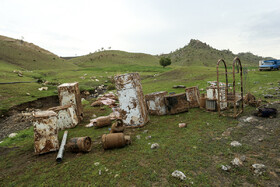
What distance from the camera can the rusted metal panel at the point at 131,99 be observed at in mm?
5660

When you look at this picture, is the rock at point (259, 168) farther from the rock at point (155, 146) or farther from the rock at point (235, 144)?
the rock at point (155, 146)

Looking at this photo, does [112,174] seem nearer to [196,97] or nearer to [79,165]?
[79,165]

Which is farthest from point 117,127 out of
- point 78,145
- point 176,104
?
point 176,104

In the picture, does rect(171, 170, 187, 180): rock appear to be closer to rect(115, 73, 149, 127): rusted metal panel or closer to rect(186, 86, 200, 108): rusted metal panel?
rect(115, 73, 149, 127): rusted metal panel

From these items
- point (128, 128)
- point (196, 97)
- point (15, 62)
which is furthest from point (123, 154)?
point (15, 62)

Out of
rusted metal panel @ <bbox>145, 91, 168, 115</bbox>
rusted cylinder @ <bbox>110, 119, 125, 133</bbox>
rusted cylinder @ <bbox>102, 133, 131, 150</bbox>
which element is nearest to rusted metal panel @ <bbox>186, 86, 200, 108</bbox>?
rusted metal panel @ <bbox>145, 91, 168, 115</bbox>

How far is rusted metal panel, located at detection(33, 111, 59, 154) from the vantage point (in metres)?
4.23

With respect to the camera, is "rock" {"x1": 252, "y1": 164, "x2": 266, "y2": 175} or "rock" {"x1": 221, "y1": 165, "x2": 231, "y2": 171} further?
"rock" {"x1": 221, "y1": 165, "x2": 231, "y2": 171}

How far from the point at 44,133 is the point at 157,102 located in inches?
178

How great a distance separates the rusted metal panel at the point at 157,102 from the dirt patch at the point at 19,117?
20.2 feet

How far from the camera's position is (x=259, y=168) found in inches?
109

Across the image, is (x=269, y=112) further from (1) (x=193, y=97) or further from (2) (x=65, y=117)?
(2) (x=65, y=117)

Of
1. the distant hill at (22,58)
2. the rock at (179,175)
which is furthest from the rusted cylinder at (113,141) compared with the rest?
the distant hill at (22,58)

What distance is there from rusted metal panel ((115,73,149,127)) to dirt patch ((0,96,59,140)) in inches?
206
